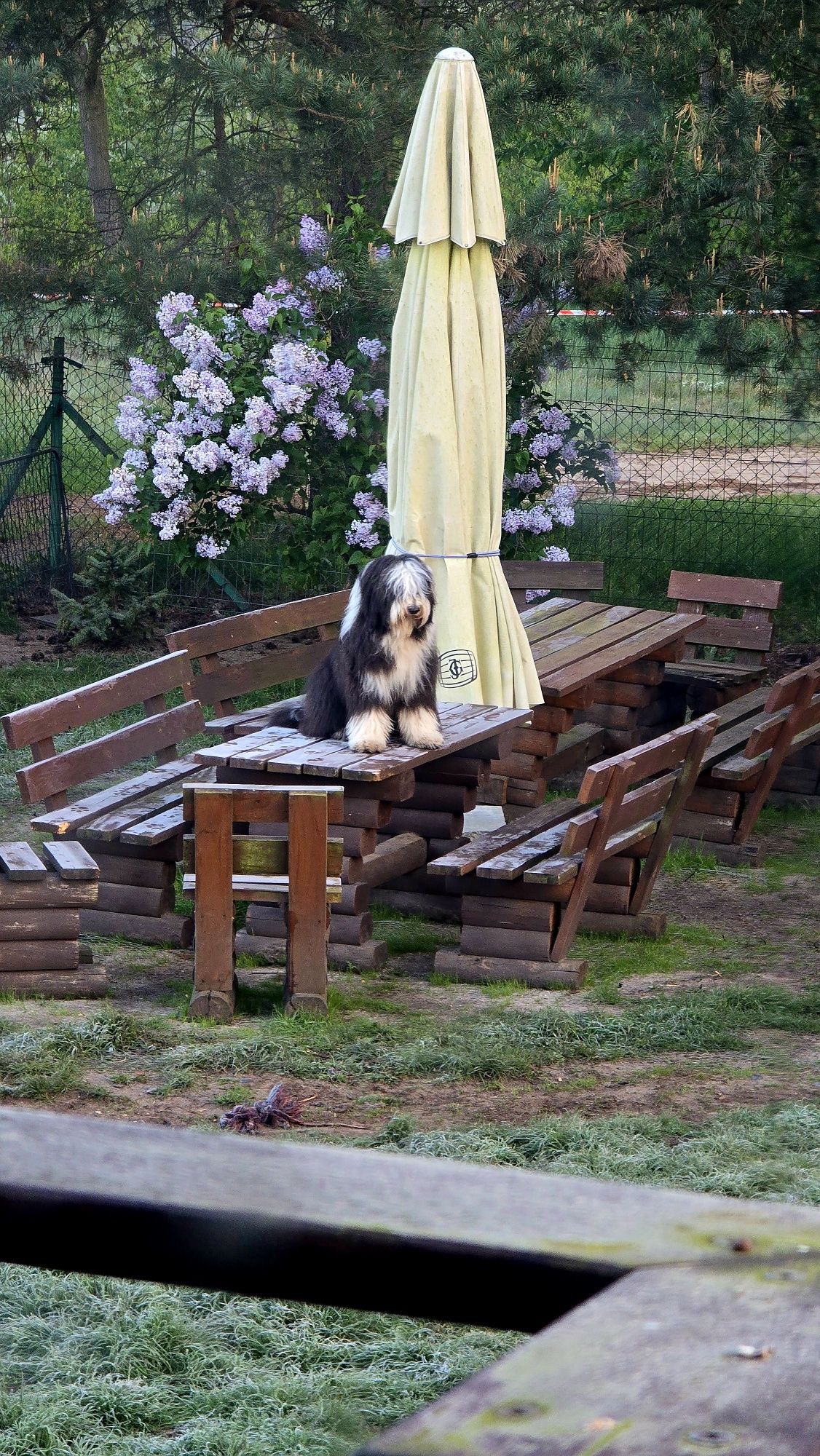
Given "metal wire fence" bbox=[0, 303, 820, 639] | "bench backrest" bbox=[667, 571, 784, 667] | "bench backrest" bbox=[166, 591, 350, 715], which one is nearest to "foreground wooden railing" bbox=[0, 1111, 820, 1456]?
"bench backrest" bbox=[166, 591, 350, 715]

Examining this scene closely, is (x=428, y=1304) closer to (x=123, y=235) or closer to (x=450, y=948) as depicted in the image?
(x=450, y=948)

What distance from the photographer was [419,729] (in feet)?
18.8

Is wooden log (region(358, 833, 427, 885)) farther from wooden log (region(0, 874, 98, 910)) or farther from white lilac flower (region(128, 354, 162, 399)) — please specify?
white lilac flower (region(128, 354, 162, 399))

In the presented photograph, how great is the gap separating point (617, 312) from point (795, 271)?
118cm

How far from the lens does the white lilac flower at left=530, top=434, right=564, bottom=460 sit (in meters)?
9.29

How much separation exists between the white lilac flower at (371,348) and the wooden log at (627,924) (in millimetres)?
4502

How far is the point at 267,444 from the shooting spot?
9.27 meters

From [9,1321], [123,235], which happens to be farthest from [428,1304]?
[123,235]

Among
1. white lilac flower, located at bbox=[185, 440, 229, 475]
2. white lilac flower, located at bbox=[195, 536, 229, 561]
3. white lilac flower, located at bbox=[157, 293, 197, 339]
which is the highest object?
white lilac flower, located at bbox=[157, 293, 197, 339]

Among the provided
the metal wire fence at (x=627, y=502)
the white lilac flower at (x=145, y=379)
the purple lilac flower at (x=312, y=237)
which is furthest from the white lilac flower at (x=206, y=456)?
the purple lilac flower at (x=312, y=237)

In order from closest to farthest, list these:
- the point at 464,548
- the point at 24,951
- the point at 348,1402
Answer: the point at 348,1402 < the point at 24,951 < the point at 464,548

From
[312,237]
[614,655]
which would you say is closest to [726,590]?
[614,655]

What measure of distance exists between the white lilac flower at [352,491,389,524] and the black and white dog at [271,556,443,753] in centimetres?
335

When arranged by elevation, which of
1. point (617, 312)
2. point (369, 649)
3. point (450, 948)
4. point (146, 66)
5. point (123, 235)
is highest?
point (146, 66)
